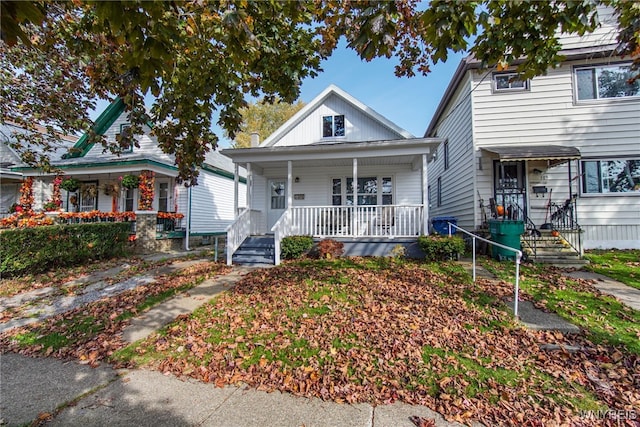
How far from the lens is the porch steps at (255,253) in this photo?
8.41m

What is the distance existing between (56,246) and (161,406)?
7877 millimetres

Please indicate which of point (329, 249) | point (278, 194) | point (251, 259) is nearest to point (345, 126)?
point (278, 194)

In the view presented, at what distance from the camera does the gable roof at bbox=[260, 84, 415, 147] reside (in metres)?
10.7

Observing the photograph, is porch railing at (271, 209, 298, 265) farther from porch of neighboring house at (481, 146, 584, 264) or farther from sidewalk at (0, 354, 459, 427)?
porch of neighboring house at (481, 146, 584, 264)

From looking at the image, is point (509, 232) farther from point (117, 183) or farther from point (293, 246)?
point (117, 183)

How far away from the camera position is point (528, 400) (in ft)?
8.23

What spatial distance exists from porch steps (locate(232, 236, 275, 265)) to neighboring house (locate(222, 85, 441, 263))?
0.38 metres

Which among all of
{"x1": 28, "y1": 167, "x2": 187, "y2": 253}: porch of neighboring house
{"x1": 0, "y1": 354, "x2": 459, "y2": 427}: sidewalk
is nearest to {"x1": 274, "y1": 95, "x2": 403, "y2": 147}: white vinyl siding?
{"x1": 28, "y1": 167, "x2": 187, "y2": 253}: porch of neighboring house

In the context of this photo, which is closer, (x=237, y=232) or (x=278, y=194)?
(x=237, y=232)

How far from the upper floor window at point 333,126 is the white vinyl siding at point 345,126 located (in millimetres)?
122

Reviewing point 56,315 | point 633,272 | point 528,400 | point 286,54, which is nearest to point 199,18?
point 286,54

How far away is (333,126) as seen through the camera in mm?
11344

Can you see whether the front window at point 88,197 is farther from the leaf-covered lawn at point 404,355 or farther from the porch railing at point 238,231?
the leaf-covered lawn at point 404,355

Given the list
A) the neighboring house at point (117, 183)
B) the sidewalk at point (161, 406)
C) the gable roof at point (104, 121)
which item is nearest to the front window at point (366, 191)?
the neighboring house at point (117, 183)
